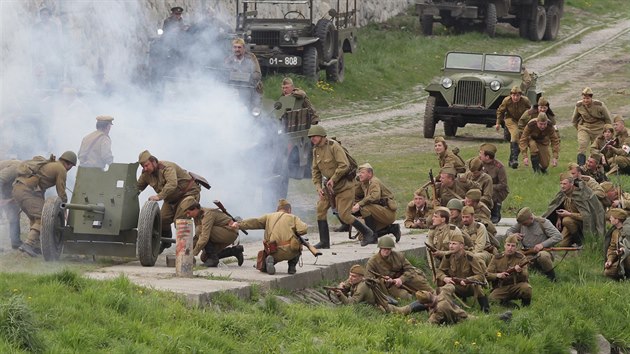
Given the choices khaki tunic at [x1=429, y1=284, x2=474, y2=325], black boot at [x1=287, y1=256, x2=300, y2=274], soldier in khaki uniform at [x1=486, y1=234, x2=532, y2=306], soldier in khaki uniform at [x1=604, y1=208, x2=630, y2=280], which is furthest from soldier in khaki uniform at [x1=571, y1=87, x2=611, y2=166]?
black boot at [x1=287, y1=256, x2=300, y2=274]

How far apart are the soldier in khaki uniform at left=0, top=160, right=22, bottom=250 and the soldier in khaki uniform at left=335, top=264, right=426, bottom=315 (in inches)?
161

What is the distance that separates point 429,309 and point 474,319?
47 centimetres

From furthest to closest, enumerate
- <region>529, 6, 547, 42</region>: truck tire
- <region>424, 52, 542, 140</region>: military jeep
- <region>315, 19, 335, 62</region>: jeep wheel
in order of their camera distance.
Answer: <region>529, 6, 547, 42</region>: truck tire
<region>315, 19, 335, 62</region>: jeep wheel
<region>424, 52, 542, 140</region>: military jeep

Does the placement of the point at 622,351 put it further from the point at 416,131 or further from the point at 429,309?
the point at 416,131

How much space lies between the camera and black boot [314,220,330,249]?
19.8m

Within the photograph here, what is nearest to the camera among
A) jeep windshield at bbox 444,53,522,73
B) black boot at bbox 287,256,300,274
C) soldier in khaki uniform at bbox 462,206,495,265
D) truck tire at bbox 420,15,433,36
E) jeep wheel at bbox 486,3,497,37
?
black boot at bbox 287,256,300,274

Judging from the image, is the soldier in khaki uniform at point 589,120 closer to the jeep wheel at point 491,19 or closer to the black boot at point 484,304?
the black boot at point 484,304

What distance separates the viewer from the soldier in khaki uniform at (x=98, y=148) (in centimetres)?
2002

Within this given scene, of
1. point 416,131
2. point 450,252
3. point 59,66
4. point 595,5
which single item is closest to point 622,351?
point 450,252

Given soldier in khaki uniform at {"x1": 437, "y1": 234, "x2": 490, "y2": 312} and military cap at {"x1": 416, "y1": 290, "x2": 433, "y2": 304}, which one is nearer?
military cap at {"x1": 416, "y1": 290, "x2": 433, "y2": 304}

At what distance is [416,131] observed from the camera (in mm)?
33938

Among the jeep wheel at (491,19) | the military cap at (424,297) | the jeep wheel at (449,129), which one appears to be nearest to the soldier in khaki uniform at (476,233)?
the military cap at (424,297)

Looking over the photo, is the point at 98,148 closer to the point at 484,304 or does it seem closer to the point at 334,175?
the point at 334,175

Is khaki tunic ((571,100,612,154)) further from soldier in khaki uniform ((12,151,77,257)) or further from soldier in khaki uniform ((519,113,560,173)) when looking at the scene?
soldier in khaki uniform ((12,151,77,257))
